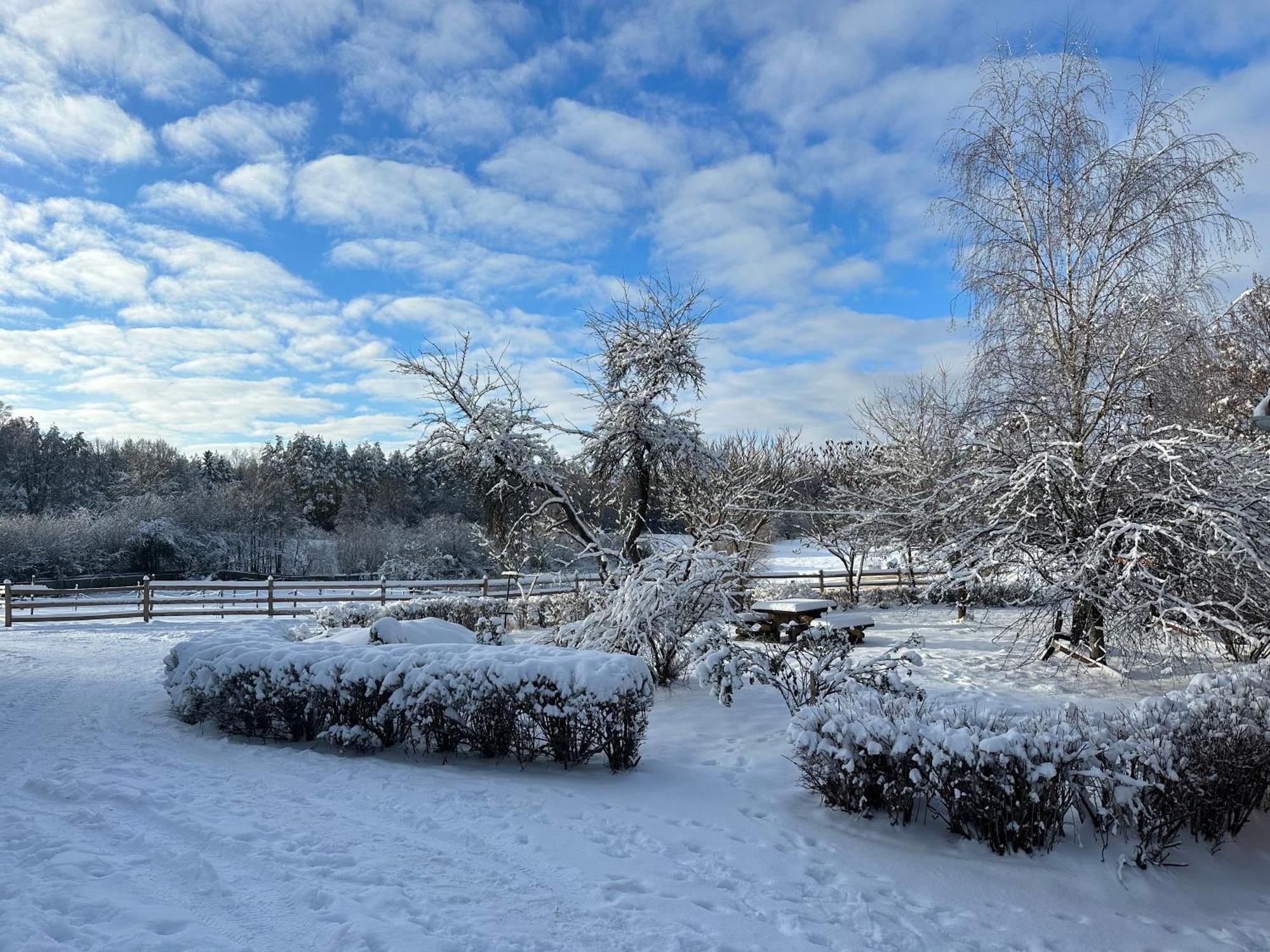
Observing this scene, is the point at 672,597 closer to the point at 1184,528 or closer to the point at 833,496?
the point at 833,496

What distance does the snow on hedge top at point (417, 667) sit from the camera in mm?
6074

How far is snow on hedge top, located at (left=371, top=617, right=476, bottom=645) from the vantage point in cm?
820

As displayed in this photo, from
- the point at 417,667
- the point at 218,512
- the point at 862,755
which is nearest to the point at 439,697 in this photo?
the point at 417,667

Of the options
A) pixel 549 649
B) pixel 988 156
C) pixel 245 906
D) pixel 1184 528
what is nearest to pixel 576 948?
pixel 245 906

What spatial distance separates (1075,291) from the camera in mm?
10359

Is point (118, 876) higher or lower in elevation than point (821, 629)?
lower

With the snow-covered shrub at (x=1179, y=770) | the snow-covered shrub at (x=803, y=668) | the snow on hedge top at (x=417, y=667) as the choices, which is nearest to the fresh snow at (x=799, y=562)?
the snow-covered shrub at (x=803, y=668)

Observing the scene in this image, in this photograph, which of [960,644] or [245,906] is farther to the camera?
[960,644]

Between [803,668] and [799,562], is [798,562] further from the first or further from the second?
[803,668]

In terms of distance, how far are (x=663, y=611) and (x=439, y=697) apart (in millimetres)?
3524

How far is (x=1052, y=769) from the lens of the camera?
4.50m

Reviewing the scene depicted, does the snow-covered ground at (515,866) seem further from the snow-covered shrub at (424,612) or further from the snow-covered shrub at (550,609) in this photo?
the snow-covered shrub at (424,612)

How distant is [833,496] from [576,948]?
8.66 meters

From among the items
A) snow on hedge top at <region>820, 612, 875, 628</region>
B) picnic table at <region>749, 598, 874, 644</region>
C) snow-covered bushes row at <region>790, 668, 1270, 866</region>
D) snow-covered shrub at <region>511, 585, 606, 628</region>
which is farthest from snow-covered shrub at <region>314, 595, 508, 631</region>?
snow-covered bushes row at <region>790, 668, 1270, 866</region>
